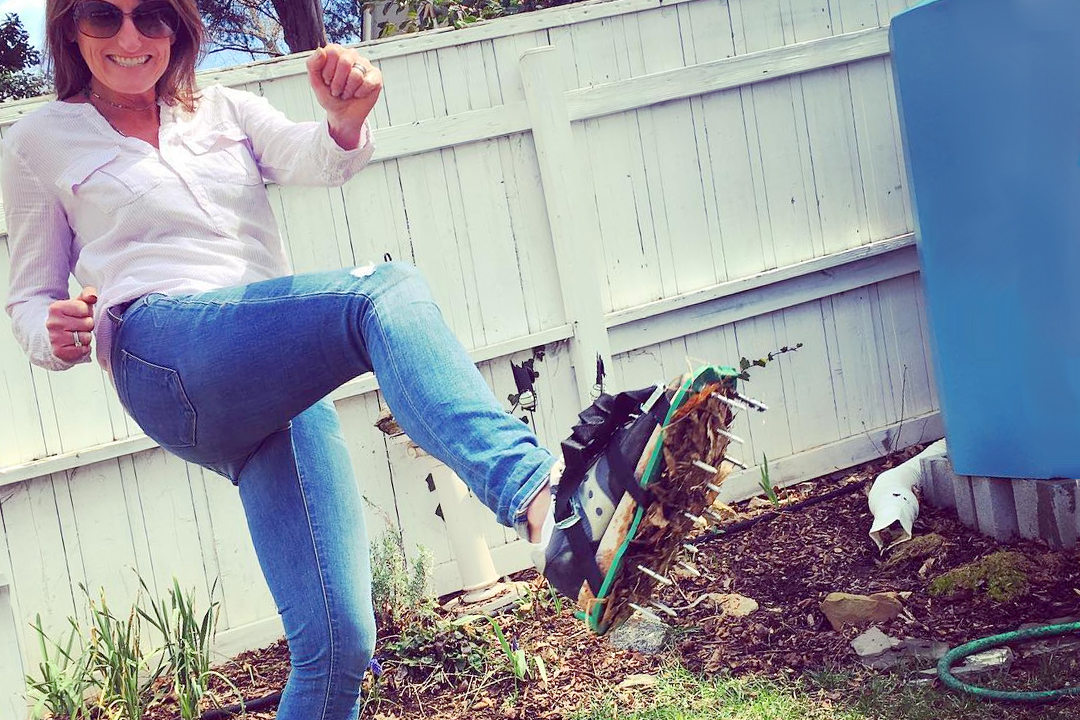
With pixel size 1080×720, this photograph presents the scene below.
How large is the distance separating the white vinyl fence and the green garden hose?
1.60m

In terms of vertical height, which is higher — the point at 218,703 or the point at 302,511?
the point at 302,511

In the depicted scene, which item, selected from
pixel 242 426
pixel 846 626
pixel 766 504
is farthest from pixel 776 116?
pixel 242 426

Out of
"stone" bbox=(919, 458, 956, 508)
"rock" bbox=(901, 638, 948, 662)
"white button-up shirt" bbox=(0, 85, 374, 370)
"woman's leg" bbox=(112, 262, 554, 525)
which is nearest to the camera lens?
"woman's leg" bbox=(112, 262, 554, 525)

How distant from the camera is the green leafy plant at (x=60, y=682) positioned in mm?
3346

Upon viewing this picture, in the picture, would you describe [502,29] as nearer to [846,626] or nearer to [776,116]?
[776,116]

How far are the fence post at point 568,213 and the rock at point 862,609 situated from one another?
1300 mm

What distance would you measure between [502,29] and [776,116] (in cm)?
121

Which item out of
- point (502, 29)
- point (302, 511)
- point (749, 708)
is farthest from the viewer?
point (502, 29)

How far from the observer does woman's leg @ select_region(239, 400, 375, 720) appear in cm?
190

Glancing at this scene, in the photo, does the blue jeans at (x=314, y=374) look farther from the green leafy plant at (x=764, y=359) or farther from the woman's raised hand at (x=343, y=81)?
the green leafy plant at (x=764, y=359)

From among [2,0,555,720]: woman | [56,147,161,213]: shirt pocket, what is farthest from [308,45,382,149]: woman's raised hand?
[56,147,161,213]: shirt pocket

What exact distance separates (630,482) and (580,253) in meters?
2.73

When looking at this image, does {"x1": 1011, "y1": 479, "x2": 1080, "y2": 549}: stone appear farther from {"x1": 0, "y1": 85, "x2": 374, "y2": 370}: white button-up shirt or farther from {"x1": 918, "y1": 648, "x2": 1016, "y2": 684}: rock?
{"x1": 0, "y1": 85, "x2": 374, "y2": 370}: white button-up shirt

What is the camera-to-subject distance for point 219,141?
6.51 ft
